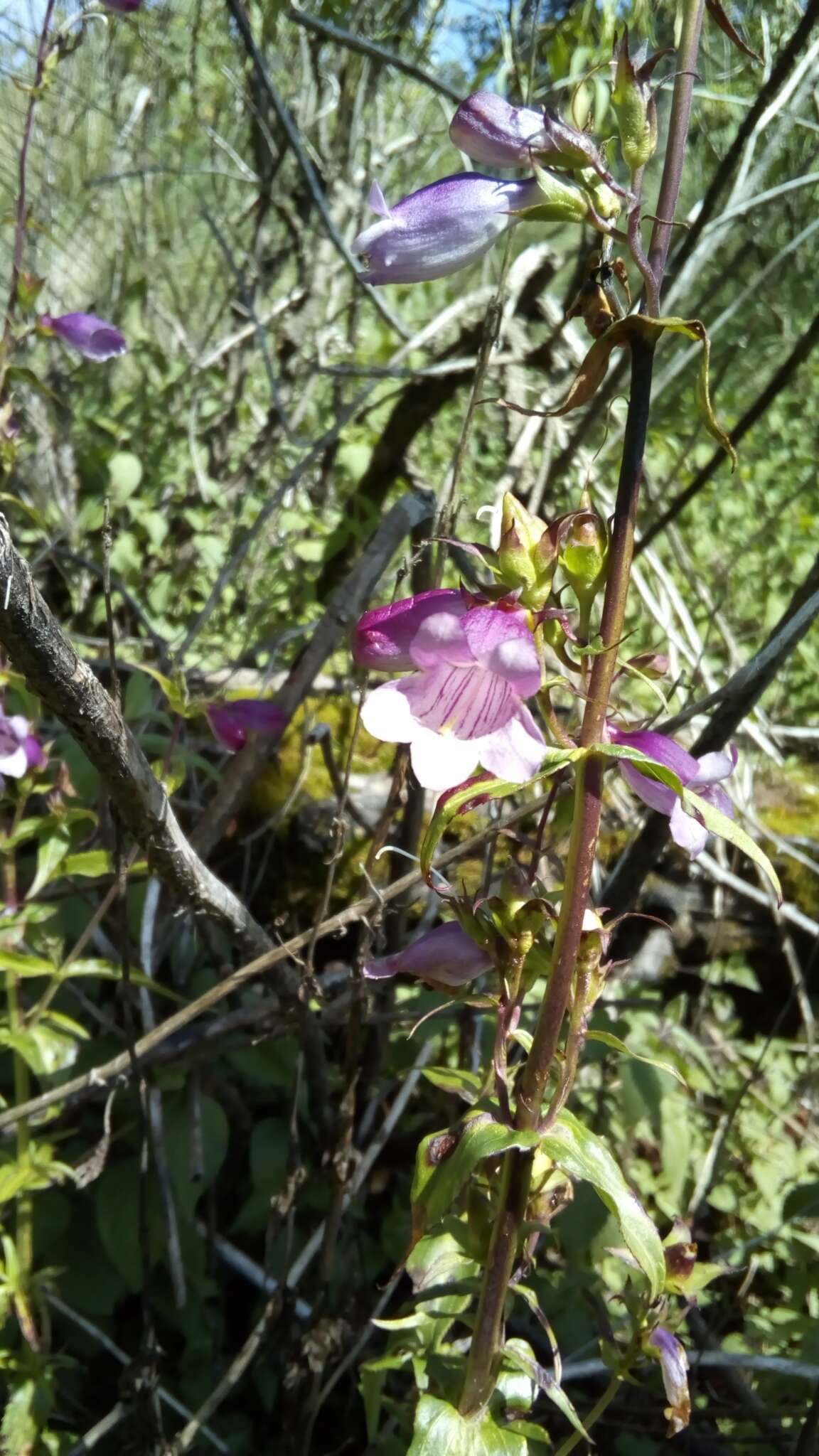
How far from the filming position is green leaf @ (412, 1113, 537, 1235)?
75 centimetres

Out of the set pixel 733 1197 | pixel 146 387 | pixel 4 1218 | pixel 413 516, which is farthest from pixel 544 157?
pixel 146 387

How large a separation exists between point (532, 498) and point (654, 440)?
1120 millimetres

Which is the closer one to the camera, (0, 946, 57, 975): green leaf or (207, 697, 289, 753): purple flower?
(0, 946, 57, 975): green leaf

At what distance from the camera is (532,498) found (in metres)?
1.75

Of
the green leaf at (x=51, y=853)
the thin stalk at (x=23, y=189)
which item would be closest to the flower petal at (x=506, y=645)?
the green leaf at (x=51, y=853)

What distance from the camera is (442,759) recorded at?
0.72 metres

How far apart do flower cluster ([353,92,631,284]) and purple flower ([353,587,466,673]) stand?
0.25m

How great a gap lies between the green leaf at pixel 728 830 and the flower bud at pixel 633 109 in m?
0.42

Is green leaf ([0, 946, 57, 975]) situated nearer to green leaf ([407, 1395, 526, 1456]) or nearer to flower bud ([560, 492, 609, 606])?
green leaf ([407, 1395, 526, 1456])

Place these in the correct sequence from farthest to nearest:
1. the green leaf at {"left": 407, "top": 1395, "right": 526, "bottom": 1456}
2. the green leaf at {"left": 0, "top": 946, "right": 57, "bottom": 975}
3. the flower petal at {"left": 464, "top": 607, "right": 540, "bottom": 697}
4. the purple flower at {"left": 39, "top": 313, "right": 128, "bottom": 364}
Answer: the purple flower at {"left": 39, "top": 313, "right": 128, "bottom": 364} → the green leaf at {"left": 0, "top": 946, "right": 57, "bottom": 975} → the green leaf at {"left": 407, "top": 1395, "right": 526, "bottom": 1456} → the flower petal at {"left": 464, "top": 607, "right": 540, "bottom": 697}

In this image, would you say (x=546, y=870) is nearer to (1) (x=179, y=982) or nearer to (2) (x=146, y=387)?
(1) (x=179, y=982)

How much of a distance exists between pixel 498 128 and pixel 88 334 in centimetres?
105

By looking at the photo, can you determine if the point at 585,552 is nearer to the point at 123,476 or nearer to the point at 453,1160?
the point at 453,1160

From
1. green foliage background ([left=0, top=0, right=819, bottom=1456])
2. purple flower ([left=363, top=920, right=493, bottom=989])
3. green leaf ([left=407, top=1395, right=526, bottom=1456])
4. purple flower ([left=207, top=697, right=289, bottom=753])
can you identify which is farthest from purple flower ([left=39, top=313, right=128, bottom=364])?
green leaf ([left=407, top=1395, right=526, bottom=1456])
